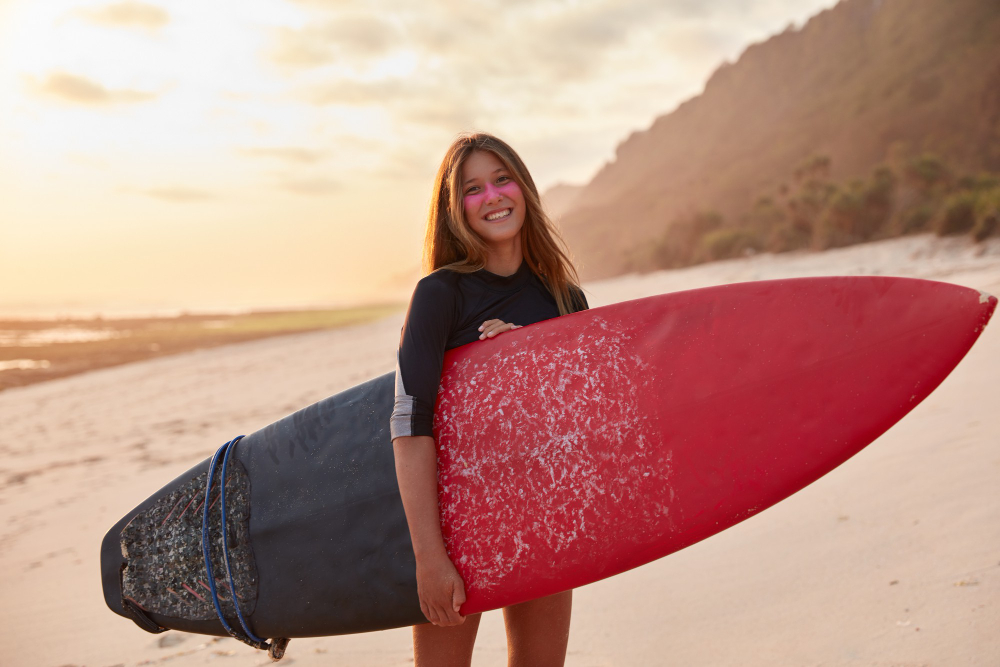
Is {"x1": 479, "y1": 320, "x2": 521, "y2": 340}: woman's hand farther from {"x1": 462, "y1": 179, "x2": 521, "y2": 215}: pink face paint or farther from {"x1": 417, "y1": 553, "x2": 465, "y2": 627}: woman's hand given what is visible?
{"x1": 417, "y1": 553, "x2": 465, "y2": 627}: woman's hand

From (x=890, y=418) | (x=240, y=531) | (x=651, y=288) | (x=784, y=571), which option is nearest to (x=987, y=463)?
(x=784, y=571)

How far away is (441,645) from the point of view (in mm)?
1623

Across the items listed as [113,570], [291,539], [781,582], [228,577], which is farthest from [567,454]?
[113,570]

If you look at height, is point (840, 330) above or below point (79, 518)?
above

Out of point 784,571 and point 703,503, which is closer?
point 703,503

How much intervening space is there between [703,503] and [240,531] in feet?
4.53

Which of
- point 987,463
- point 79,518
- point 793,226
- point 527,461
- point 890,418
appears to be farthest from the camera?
point 793,226

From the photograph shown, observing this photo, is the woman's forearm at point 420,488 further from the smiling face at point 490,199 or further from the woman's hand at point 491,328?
the smiling face at point 490,199

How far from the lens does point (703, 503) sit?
176 cm

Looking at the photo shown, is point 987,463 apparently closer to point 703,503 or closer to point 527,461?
point 703,503

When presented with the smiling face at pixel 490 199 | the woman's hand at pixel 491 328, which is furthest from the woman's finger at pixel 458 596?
the smiling face at pixel 490 199

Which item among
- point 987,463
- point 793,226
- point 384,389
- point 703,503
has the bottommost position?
point 987,463

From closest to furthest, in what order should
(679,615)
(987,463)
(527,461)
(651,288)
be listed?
(527,461) < (679,615) < (987,463) < (651,288)

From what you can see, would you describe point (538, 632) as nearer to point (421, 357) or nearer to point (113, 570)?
point (421, 357)
